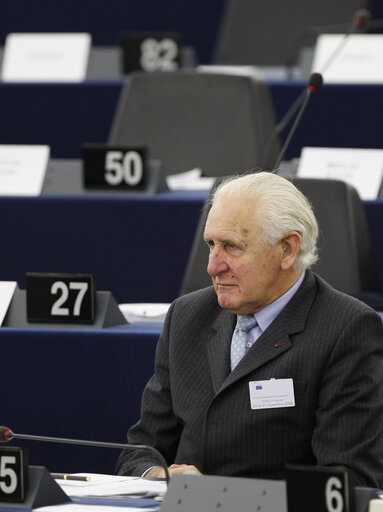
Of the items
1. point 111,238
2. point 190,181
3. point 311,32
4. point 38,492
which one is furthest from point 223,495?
point 311,32

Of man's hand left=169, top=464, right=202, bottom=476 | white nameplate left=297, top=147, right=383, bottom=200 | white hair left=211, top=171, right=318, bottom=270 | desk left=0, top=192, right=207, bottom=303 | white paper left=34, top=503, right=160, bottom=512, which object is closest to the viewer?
white paper left=34, top=503, right=160, bottom=512

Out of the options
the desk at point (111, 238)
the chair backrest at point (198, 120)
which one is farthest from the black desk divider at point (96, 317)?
the chair backrest at point (198, 120)

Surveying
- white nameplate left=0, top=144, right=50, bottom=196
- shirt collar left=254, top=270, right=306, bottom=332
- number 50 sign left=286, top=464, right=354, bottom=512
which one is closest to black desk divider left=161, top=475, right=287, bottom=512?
number 50 sign left=286, top=464, right=354, bottom=512

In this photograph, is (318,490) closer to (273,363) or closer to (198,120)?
(273,363)

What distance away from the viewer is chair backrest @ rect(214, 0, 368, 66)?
654 centimetres

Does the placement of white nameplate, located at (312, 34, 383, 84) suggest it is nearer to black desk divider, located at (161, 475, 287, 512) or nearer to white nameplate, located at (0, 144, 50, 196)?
white nameplate, located at (0, 144, 50, 196)

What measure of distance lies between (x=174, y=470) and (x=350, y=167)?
1.97 metres

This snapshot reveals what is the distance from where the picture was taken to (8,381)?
11.3 feet

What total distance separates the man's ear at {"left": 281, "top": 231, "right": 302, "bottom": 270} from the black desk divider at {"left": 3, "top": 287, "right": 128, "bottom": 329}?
712 millimetres

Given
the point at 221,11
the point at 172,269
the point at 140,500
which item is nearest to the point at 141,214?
the point at 172,269

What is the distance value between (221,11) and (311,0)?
28.8 inches

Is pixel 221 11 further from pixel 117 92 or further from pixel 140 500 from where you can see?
pixel 140 500

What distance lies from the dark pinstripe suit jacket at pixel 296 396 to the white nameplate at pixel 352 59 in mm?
2727

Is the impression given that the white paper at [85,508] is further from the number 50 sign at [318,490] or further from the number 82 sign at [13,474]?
the number 50 sign at [318,490]
